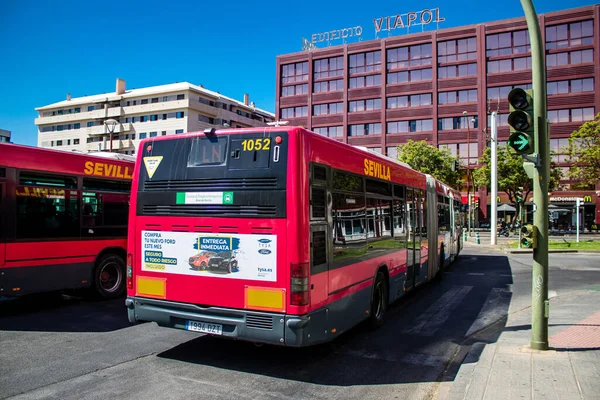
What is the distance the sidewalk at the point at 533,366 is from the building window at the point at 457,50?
5502 cm

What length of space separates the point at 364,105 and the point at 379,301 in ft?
188

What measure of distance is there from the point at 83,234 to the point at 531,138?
8.46 metres

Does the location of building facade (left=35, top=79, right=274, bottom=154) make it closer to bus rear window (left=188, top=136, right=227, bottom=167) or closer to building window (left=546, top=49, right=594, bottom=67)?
building window (left=546, top=49, right=594, bottom=67)

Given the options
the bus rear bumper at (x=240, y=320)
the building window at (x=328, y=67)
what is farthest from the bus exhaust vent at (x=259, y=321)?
the building window at (x=328, y=67)

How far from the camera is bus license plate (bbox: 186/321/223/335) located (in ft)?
18.1

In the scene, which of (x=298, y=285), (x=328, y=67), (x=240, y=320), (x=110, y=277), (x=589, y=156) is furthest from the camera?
(x=328, y=67)

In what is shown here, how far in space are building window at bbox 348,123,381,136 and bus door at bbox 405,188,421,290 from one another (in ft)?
173

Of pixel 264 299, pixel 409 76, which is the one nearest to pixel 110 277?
pixel 264 299

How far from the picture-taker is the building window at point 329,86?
6431 cm

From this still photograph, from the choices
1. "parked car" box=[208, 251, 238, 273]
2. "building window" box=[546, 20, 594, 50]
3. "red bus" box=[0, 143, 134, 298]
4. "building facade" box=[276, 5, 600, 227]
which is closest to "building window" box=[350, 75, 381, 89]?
"building facade" box=[276, 5, 600, 227]

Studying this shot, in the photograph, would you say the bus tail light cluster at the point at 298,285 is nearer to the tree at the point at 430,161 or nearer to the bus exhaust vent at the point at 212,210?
the bus exhaust vent at the point at 212,210

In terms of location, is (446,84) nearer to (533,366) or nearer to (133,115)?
(133,115)

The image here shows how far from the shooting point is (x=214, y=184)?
5.79 meters

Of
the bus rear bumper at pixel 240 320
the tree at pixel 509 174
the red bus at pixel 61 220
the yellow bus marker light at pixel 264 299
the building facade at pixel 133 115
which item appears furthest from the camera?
the building facade at pixel 133 115
